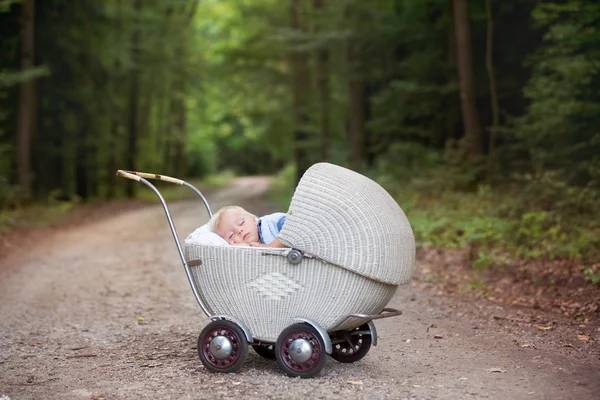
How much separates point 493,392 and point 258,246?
1.85m

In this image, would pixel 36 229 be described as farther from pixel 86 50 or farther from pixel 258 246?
pixel 258 246

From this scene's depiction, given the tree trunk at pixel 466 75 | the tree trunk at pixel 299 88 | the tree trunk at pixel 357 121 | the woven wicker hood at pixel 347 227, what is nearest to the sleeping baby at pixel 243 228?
the woven wicker hood at pixel 347 227

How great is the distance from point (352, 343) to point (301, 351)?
660 millimetres

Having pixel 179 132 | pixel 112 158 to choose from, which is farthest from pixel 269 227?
pixel 179 132

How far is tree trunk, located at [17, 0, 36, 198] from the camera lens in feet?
58.5

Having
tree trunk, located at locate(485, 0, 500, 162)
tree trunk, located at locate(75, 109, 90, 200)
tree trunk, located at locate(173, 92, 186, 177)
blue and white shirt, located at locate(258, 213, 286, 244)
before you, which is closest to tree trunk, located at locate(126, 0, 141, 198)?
tree trunk, located at locate(75, 109, 90, 200)

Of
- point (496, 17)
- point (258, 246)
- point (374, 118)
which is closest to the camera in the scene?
point (258, 246)

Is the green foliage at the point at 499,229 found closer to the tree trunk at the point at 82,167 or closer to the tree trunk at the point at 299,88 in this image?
the tree trunk at the point at 299,88

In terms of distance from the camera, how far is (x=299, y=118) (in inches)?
1012

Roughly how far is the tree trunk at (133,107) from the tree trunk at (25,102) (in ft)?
23.3

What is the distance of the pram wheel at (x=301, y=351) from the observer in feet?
15.4

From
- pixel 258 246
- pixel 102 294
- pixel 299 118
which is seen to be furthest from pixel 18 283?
pixel 299 118

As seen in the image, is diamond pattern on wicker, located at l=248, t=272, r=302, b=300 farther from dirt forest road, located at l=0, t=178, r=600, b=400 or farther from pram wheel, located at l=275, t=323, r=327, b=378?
dirt forest road, located at l=0, t=178, r=600, b=400

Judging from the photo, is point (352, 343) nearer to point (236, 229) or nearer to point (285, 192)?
point (236, 229)
